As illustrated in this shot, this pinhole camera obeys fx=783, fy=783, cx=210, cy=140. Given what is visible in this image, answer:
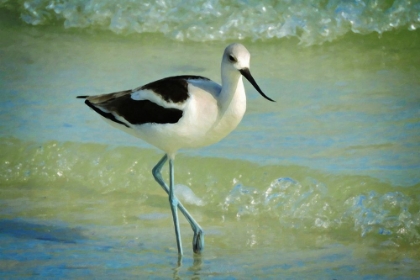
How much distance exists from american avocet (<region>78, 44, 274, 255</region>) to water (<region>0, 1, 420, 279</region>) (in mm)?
463

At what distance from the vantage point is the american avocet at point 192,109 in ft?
12.4

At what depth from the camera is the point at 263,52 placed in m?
6.95

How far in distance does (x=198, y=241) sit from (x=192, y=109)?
0.68m

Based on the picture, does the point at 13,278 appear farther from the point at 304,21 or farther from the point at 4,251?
the point at 304,21

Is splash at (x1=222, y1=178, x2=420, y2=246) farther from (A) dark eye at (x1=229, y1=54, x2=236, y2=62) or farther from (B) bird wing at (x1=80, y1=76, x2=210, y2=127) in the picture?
(A) dark eye at (x1=229, y1=54, x2=236, y2=62)

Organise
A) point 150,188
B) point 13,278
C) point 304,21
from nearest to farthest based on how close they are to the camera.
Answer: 1. point 13,278
2. point 150,188
3. point 304,21

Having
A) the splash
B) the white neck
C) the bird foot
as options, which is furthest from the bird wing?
the splash

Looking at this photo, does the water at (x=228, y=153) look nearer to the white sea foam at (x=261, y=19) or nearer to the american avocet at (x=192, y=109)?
the white sea foam at (x=261, y=19)

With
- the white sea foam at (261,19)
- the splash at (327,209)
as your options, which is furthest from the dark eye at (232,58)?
the white sea foam at (261,19)

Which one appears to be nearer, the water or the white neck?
the white neck

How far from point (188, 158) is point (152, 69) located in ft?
5.58

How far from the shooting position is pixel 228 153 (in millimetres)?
5160

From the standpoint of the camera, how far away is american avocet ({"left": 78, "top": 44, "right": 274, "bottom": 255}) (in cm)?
379

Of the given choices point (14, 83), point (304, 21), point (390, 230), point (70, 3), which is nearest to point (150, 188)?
point (390, 230)
